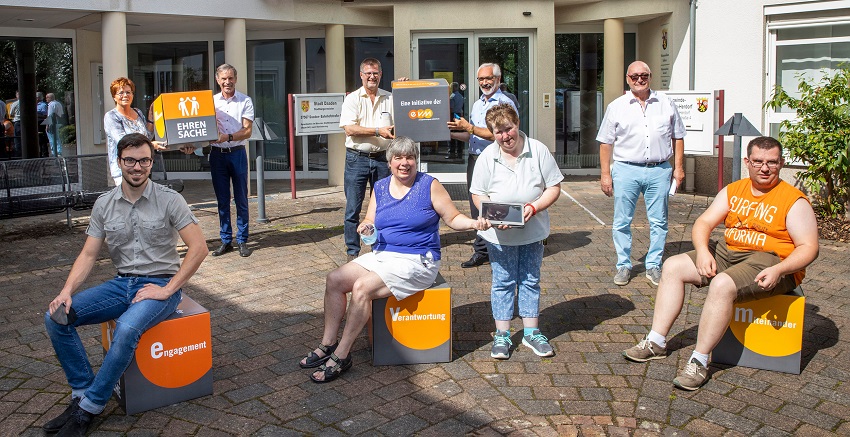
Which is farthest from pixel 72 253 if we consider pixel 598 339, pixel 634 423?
pixel 634 423

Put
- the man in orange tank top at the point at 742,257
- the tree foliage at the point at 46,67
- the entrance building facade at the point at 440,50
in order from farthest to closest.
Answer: the tree foliage at the point at 46,67
the entrance building facade at the point at 440,50
the man in orange tank top at the point at 742,257

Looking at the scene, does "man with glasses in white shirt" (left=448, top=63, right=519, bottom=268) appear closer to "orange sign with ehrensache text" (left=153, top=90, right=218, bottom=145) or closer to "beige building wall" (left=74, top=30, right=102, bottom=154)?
"orange sign with ehrensache text" (left=153, top=90, right=218, bottom=145)

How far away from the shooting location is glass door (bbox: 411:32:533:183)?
13.2m

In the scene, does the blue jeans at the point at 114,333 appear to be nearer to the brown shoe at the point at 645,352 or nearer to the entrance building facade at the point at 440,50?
the brown shoe at the point at 645,352

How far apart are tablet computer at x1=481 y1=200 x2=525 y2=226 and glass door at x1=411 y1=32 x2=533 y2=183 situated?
799 cm

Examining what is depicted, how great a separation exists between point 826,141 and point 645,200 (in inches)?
142

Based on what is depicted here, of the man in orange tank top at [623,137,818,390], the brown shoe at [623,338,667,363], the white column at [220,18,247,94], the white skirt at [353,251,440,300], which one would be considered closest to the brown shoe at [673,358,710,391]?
the man in orange tank top at [623,137,818,390]

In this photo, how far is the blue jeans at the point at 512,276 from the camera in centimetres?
556

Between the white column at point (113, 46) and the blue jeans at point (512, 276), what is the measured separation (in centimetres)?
804

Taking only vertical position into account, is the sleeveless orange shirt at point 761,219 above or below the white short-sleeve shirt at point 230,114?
below

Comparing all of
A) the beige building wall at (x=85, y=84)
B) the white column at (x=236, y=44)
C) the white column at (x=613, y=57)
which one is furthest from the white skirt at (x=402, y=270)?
the beige building wall at (x=85, y=84)

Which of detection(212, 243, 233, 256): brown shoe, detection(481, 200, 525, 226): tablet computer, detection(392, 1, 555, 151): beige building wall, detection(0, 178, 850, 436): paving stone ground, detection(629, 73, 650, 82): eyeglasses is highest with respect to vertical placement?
detection(392, 1, 555, 151): beige building wall

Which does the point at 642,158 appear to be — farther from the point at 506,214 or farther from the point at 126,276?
the point at 126,276

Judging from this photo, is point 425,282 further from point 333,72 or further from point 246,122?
point 333,72
